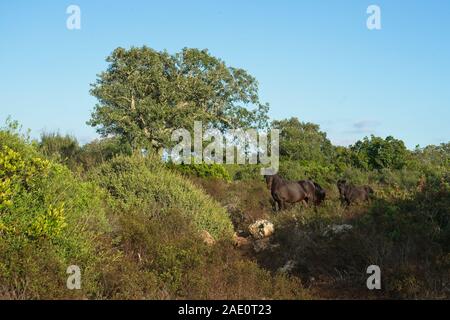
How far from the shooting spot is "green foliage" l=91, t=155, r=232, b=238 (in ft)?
43.5

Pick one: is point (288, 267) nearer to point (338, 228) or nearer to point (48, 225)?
point (338, 228)

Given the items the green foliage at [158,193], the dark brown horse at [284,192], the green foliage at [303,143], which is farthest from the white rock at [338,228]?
the green foliage at [303,143]

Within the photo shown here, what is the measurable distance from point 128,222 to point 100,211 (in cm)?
60

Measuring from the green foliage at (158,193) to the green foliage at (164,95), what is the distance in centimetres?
1482

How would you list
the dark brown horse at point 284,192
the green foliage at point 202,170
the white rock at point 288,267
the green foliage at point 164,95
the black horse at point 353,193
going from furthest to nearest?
Result: the green foliage at point 164,95
the green foliage at point 202,170
the dark brown horse at point 284,192
the black horse at point 353,193
the white rock at point 288,267

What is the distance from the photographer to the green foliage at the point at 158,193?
1327cm

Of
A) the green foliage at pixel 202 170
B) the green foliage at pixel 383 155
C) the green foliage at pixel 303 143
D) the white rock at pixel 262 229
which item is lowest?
the white rock at pixel 262 229

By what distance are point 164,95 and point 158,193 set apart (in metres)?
18.5

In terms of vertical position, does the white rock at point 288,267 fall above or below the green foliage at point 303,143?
below

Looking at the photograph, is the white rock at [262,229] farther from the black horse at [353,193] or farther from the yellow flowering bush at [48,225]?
the yellow flowering bush at [48,225]

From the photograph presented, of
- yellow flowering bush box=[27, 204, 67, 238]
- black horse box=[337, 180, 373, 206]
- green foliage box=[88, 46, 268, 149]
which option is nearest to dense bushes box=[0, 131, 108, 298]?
yellow flowering bush box=[27, 204, 67, 238]
